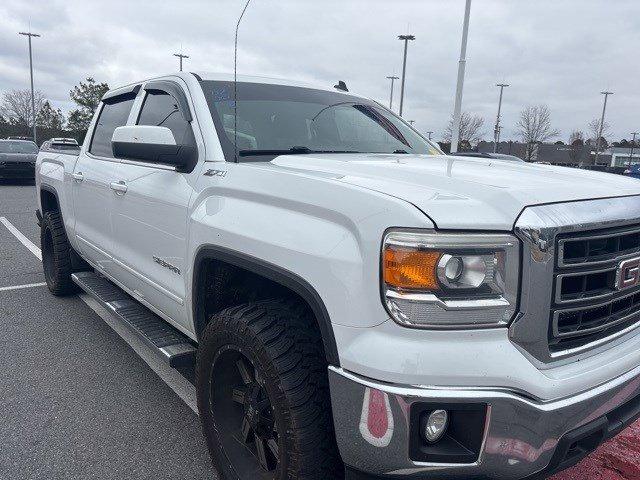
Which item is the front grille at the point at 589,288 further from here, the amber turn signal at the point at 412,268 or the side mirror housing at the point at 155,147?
the side mirror housing at the point at 155,147

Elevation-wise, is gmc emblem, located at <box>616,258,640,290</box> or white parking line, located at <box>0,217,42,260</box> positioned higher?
gmc emblem, located at <box>616,258,640,290</box>

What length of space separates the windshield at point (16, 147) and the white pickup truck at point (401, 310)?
18.1 m

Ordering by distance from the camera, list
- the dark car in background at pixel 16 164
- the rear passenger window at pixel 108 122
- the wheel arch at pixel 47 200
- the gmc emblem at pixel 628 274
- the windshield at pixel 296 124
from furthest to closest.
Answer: the dark car in background at pixel 16 164, the wheel arch at pixel 47 200, the rear passenger window at pixel 108 122, the windshield at pixel 296 124, the gmc emblem at pixel 628 274

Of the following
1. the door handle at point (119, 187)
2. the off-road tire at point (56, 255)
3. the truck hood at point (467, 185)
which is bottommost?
the off-road tire at point (56, 255)

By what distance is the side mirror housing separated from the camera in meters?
2.56

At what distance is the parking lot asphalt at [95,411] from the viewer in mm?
2609

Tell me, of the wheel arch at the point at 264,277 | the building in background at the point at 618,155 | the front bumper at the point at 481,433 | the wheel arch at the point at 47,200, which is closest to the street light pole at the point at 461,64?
the wheel arch at the point at 47,200

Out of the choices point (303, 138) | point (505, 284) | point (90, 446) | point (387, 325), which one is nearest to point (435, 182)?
point (505, 284)

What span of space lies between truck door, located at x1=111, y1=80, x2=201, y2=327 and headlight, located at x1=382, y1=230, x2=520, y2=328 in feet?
4.45

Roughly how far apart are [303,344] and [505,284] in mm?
757

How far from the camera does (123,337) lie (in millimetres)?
4270

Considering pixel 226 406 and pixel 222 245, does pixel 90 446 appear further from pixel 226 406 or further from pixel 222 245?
pixel 222 245

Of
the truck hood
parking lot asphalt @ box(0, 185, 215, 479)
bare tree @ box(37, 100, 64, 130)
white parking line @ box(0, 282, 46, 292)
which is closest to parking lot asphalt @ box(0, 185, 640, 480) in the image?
parking lot asphalt @ box(0, 185, 215, 479)

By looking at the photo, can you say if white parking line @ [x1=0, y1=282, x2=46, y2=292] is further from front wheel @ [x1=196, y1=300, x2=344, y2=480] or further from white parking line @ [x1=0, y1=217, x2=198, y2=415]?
front wheel @ [x1=196, y1=300, x2=344, y2=480]
